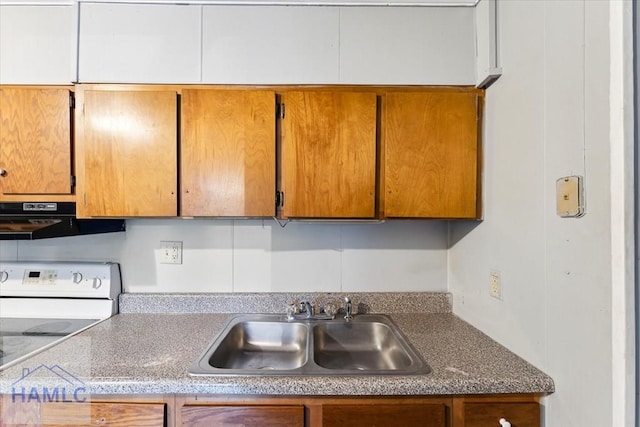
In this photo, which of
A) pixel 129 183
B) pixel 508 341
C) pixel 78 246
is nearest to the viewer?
pixel 508 341

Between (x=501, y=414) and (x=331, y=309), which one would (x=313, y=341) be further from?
(x=501, y=414)

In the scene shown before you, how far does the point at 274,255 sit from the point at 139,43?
3.66 ft

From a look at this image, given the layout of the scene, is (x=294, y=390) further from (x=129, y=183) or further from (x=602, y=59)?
(x=602, y=59)

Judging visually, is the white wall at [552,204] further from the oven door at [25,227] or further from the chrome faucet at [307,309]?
the oven door at [25,227]

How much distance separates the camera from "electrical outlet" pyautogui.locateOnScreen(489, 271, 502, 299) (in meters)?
1.16

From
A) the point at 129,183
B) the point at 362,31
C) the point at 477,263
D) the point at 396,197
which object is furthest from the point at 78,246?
the point at 477,263

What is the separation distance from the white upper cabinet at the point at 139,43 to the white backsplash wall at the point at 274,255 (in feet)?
2.29

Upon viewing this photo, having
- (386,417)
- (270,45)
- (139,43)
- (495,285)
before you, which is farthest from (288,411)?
(139,43)

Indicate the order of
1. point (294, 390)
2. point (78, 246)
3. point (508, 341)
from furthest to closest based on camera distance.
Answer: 1. point (78, 246)
2. point (508, 341)
3. point (294, 390)

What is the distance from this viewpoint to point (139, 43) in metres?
1.29

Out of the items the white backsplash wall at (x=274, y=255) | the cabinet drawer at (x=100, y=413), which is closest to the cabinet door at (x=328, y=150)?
the white backsplash wall at (x=274, y=255)

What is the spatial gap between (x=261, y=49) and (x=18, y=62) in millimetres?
1050

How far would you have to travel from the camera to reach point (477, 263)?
51.8 inches

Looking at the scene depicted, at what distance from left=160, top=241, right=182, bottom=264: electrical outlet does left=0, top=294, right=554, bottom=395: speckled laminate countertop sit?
0.39 metres
